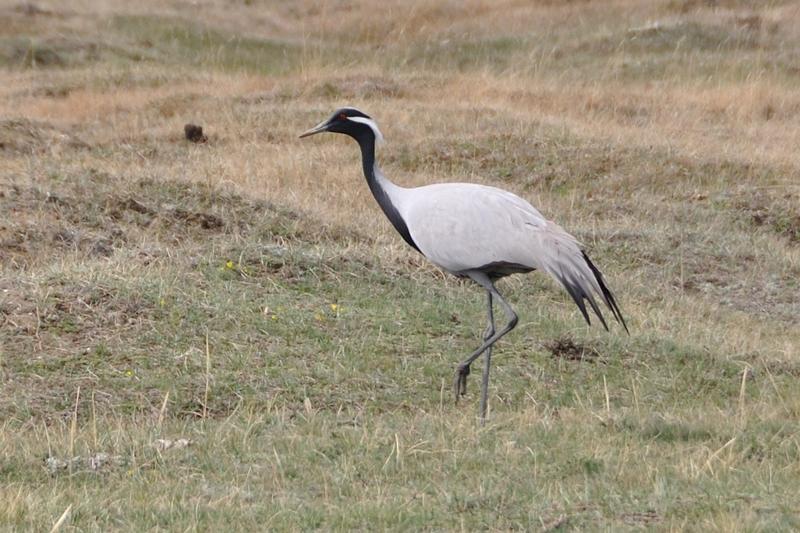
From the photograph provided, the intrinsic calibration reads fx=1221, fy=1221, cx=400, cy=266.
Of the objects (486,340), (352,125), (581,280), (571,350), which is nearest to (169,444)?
(486,340)

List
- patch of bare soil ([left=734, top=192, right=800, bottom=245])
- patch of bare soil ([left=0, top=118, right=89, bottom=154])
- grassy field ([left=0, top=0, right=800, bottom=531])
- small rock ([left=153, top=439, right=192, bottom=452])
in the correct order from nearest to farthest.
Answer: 1. grassy field ([left=0, top=0, right=800, bottom=531])
2. small rock ([left=153, top=439, right=192, bottom=452])
3. patch of bare soil ([left=734, top=192, right=800, bottom=245])
4. patch of bare soil ([left=0, top=118, right=89, bottom=154])

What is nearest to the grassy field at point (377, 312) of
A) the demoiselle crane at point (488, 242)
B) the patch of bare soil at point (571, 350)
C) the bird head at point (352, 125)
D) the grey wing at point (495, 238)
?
the patch of bare soil at point (571, 350)

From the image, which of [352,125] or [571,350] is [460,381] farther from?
[352,125]

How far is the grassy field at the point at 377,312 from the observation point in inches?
187

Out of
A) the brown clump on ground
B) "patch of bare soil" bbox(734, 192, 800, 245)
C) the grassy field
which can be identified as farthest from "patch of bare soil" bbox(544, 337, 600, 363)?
the brown clump on ground

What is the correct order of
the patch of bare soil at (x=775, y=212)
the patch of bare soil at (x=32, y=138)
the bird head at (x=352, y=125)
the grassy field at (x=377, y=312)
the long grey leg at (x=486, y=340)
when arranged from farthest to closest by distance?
1. the patch of bare soil at (x=32, y=138)
2. the patch of bare soil at (x=775, y=212)
3. the bird head at (x=352, y=125)
4. the long grey leg at (x=486, y=340)
5. the grassy field at (x=377, y=312)

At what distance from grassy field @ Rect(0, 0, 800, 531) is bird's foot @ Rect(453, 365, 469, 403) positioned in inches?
3.0

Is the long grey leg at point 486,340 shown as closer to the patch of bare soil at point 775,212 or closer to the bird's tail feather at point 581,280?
the bird's tail feather at point 581,280

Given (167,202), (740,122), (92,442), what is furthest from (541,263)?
(740,122)

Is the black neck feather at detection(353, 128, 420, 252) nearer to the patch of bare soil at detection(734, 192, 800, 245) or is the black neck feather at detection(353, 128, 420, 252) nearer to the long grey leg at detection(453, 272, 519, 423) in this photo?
the long grey leg at detection(453, 272, 519, 423)

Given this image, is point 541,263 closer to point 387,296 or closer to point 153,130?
point 387,296

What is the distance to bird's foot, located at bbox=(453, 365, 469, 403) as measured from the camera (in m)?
6.46

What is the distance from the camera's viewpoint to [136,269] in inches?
305

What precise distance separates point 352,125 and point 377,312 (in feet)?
4.21
